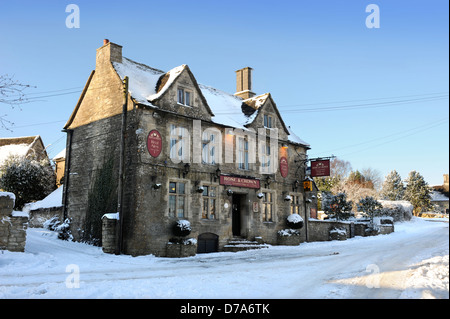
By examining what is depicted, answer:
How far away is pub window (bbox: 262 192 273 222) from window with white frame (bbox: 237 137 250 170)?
2.38 m

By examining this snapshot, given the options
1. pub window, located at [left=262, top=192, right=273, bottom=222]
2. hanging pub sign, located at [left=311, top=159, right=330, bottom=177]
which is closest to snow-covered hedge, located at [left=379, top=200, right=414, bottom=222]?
hanging pub sign, located at [left=311, top=159, right=330, bottom=177]

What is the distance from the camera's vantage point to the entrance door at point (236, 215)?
80.9 feet

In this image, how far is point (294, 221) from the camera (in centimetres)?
2664

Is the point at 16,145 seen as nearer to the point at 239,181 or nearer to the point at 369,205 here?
the point at 239,181

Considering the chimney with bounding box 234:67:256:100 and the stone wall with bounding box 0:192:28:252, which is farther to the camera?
the chimney with bounding box 234:67:256:100

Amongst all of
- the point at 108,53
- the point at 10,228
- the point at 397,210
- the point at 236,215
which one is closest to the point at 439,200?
the point at 397,210

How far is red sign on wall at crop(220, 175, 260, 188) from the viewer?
2334 centimetres

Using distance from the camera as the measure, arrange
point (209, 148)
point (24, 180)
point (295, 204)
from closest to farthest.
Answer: point (209, 148)
point (295, 204)
point (24, 180)

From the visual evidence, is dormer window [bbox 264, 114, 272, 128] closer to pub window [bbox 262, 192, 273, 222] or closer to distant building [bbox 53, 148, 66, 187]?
pub window [bbox 262, 192, 273, 222]

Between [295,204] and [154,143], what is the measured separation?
12034mm

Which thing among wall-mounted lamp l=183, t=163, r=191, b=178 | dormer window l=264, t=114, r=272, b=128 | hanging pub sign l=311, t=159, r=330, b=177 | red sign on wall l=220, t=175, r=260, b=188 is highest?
dormer window l=264, t=114, r=272, b=128
